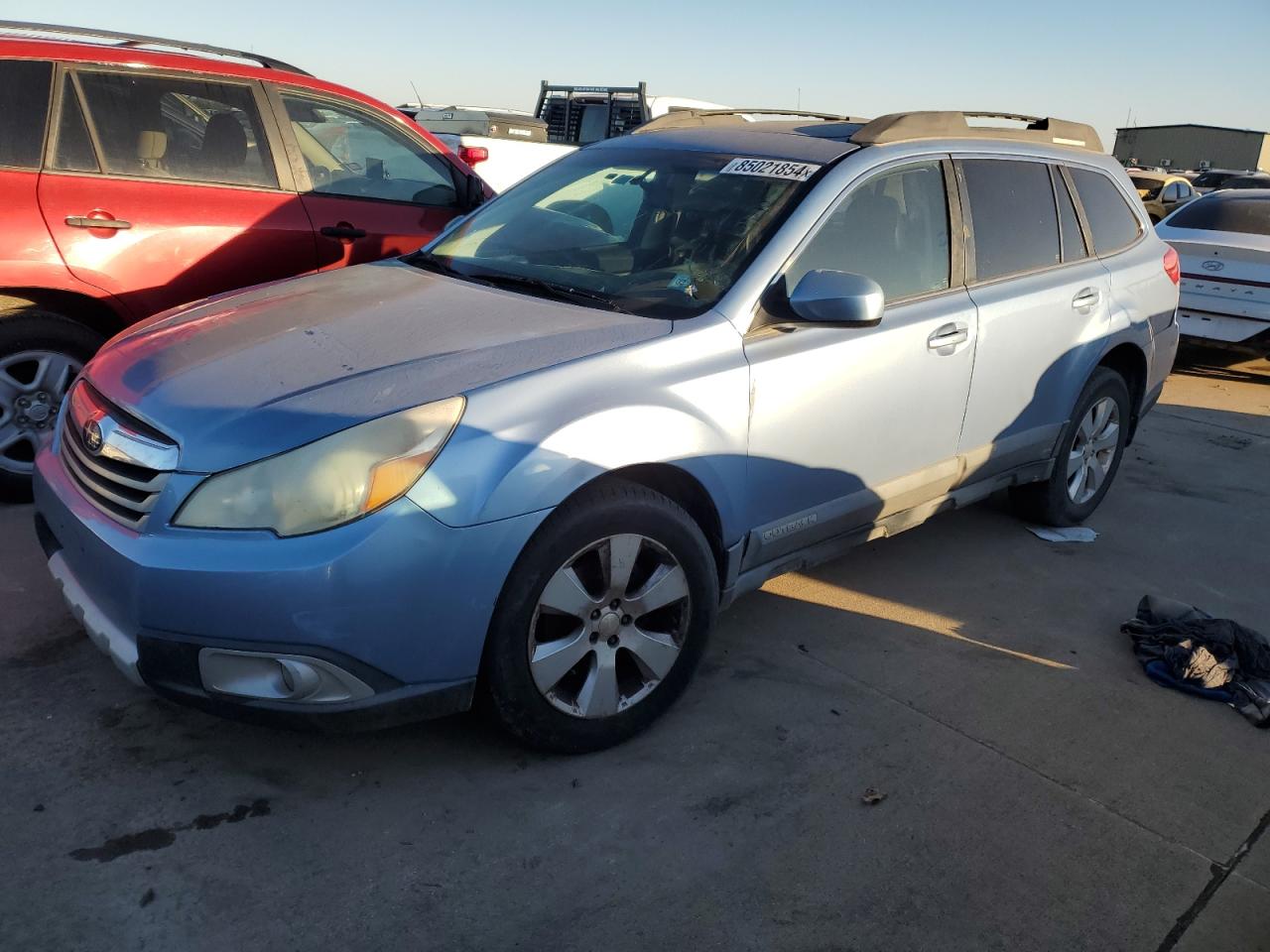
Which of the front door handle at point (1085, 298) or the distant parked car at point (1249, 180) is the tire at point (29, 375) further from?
the distant parked car at point (1249, 180)

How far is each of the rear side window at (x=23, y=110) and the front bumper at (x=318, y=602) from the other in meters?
2.51

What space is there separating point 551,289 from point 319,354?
2.81ft

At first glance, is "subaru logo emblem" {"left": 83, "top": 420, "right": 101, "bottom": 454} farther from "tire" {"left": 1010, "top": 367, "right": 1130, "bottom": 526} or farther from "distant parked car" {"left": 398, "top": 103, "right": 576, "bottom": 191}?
"tire" {"left": 1010, "top": 367, "right": 1130, "bottom": 526}

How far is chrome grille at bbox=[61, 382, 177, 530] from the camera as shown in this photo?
2.61 m

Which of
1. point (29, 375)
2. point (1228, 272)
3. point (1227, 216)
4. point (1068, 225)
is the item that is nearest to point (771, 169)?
point (1068, 225)

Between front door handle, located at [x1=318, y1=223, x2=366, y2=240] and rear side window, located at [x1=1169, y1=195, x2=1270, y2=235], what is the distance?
7.62m

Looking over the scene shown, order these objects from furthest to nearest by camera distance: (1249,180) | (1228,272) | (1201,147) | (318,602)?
(1201,147), (1249,180), (1228,272), (318,602)

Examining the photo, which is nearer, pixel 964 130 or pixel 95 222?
pixel 964 130

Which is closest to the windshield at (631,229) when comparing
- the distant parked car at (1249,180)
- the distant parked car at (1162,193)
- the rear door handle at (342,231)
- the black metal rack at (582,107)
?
the rear door handle at (342,231)

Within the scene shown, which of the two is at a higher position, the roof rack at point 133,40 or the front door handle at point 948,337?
the roof rack at point 133,40

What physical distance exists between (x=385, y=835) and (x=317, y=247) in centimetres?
329

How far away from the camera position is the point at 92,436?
286 cm

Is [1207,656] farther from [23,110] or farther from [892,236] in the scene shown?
[23,110]

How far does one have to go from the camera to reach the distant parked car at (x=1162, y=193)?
33.0 ft
